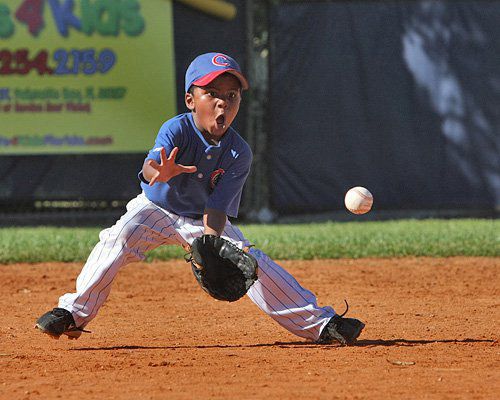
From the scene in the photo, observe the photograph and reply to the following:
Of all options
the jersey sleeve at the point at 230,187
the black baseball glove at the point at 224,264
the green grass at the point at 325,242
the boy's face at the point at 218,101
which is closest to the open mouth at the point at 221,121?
the boy's face at the point at 218,101

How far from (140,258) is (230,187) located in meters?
0.61

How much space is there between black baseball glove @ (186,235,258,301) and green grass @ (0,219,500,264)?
11.5 feet

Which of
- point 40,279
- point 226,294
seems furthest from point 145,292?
point 226,294

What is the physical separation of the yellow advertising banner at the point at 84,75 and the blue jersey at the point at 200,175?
573 centimetres

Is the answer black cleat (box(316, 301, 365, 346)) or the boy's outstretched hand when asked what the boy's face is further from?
black cleat (box(316, 301, 365, 346))

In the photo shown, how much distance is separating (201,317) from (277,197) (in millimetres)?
5135

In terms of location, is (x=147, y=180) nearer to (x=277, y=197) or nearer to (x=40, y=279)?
(x=40, y=279)

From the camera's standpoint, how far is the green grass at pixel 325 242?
27.9 ft

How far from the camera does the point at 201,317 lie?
19.7 feet

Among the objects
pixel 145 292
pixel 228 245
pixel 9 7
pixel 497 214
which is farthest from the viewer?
pixel 497 214

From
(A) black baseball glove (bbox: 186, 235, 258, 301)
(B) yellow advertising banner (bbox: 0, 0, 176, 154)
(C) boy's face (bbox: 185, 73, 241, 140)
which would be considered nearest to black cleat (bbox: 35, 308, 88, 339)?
(A) black baseball glove (bbox: 186, 235, 258, 301)

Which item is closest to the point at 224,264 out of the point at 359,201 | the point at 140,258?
the point at 140,258

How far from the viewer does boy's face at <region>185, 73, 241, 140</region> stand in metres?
4.81

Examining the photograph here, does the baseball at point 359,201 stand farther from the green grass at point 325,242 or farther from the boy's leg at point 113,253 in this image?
the green grass at point 325,242
